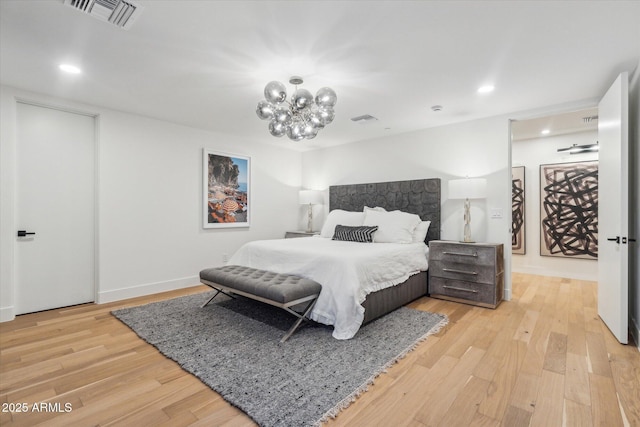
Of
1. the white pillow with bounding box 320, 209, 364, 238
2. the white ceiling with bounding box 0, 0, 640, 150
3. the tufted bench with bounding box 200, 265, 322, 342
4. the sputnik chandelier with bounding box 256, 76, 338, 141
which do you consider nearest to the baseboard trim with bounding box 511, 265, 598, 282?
the white ceiling with bounding box 0, 0, 640, 150

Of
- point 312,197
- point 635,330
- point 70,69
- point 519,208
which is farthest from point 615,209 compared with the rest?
point 70,69

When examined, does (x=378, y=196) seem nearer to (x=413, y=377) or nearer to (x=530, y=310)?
(x=530, y=310)

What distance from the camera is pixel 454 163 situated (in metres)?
4.40

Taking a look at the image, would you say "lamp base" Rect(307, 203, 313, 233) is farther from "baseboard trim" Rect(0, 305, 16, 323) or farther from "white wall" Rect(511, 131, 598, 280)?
"baseboard trim" Rect(0, 305, 16, 323)

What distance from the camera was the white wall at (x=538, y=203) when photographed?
499 centimetres

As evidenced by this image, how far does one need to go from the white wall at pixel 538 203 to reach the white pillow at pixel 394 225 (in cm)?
244

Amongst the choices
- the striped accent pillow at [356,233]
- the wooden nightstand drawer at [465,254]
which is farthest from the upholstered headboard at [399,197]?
the striped accent pillow at [356,233]

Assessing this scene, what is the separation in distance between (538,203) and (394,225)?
2.97 meters

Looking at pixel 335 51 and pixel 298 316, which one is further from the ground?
pixel 335 51

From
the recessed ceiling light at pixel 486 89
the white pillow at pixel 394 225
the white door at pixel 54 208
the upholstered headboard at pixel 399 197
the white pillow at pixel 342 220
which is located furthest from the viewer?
the white pillow at pixel 342 220

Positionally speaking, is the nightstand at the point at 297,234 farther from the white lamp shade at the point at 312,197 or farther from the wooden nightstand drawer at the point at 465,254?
the wooden nightstand drawer at the point at 465,254

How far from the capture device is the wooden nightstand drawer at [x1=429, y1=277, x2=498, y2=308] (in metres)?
3.60

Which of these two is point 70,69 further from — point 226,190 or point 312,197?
point 312,197

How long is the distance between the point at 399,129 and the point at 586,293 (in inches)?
133
